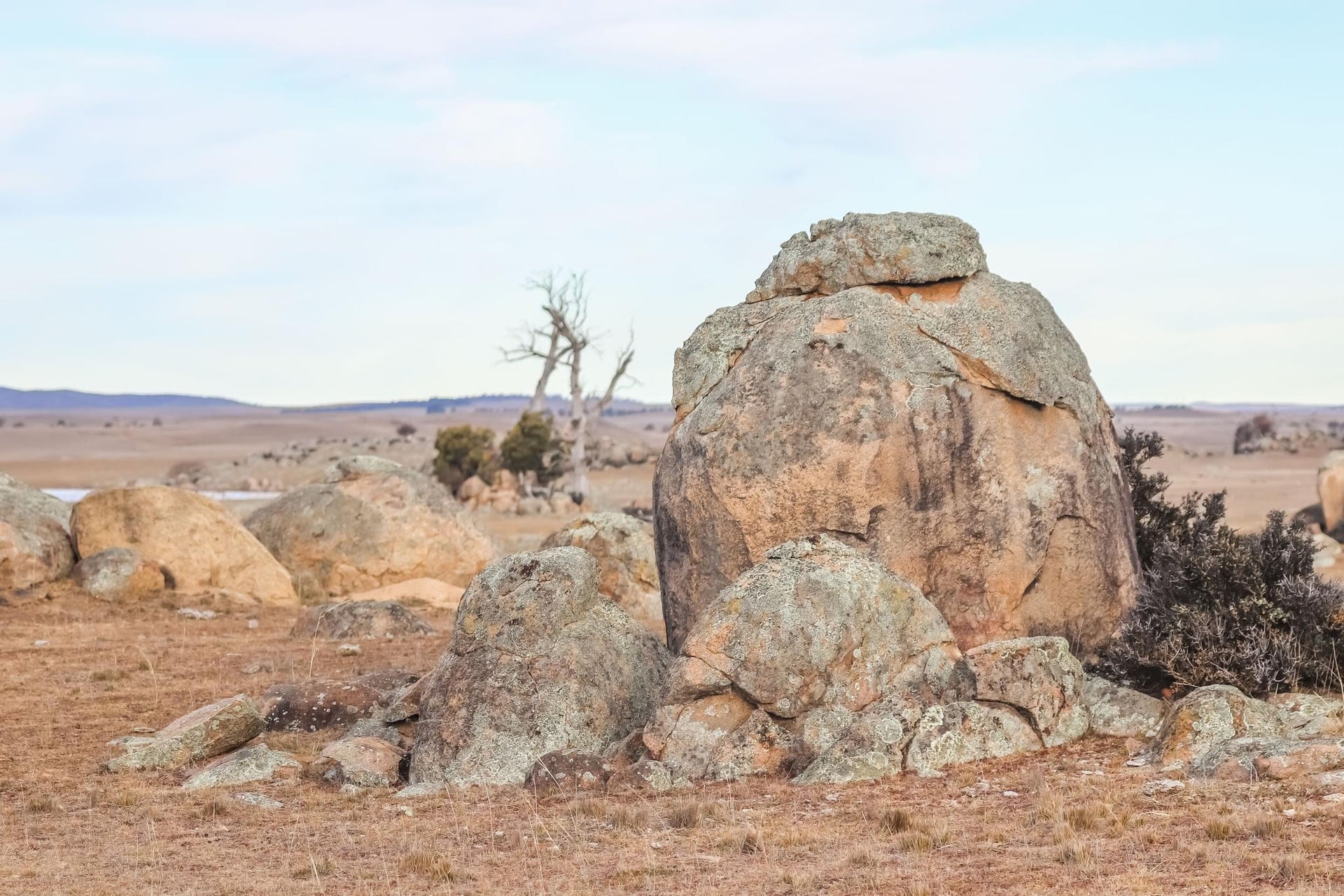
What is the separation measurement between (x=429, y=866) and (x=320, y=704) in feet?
17.8

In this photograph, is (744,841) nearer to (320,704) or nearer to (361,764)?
(361,764)

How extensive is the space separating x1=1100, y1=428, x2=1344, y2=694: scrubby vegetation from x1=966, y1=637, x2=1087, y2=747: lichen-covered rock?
1.22m

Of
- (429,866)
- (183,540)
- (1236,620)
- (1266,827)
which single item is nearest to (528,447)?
(183,540)

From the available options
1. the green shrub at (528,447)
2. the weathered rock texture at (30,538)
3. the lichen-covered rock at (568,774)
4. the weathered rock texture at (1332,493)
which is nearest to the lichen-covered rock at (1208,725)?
the lichen-covered rock at (568,774)

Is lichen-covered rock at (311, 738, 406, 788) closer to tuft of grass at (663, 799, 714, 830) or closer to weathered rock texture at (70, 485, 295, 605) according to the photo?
tuft of grass at (663, 799, 714, 830)

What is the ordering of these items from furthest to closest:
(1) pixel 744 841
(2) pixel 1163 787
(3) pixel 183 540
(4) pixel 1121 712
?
(3) pixel 183 540 < (4) pixel 1121 712 < (2) pixel 1163 787 < (1) pixel 744 841

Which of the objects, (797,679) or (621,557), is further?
(621,557)

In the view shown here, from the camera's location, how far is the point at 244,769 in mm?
10914

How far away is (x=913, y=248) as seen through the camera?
12625mm

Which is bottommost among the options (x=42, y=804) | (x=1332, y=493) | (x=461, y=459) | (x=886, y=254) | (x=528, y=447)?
(x=42, y=804)

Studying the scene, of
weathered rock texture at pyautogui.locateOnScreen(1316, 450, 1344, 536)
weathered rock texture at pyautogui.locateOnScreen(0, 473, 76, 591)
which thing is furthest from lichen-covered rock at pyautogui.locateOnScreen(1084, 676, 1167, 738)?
weathered rock texture at pyautogui.locateOnScreen(1316, 450, 1344, 536)

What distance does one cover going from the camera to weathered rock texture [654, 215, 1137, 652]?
11.8 m

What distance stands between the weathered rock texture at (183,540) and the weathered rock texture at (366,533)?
1098 mm

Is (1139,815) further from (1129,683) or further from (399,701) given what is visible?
(399,701)
